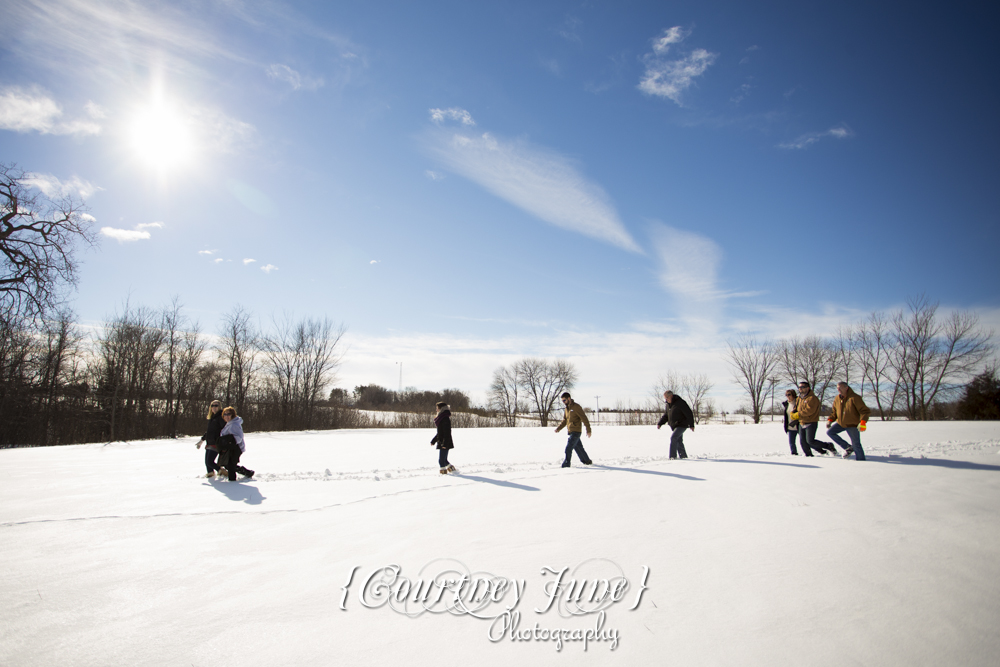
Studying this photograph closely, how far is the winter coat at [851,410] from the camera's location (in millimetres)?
10109

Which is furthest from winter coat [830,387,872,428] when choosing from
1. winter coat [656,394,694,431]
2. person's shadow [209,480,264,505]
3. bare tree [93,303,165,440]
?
bare tree [93,303,165,440]

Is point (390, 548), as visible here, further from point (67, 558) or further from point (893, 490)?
point (893, 490)

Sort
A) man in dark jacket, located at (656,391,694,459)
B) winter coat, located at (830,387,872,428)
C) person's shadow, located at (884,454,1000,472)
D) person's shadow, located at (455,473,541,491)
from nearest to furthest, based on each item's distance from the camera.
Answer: person's shadow, located at (455,473,541,491), person's shadow, located at (884,454,1000,472), winter coat, located at (830,387,872,428), man in dark jacket, located at (656,391,694,459)

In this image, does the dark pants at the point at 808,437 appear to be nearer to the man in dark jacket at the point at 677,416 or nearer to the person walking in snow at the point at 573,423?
the man in dark jacket at the point at 677,416

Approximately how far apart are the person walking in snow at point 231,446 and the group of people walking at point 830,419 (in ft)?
43.4

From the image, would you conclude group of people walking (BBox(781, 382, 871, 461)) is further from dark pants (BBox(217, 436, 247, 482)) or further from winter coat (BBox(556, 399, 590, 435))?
dark pants (BBox(217, 436, 247, 482))

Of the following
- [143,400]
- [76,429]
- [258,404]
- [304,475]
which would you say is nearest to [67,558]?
[304,475]

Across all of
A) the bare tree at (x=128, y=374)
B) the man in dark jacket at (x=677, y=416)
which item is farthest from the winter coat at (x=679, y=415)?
the bare tree at (x=128, y=374)

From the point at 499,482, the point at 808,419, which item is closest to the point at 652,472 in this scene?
the point at 499,482

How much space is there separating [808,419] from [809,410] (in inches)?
9.7

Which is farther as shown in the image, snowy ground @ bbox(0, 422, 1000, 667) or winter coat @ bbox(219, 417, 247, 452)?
winter coat @ bbox(219, 417, 247, 452)

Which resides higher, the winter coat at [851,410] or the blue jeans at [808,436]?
the winter coat at [851,410]

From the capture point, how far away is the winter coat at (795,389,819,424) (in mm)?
11172

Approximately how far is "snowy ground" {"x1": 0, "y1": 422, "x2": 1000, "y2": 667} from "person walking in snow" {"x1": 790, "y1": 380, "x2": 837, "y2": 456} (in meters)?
3.41
